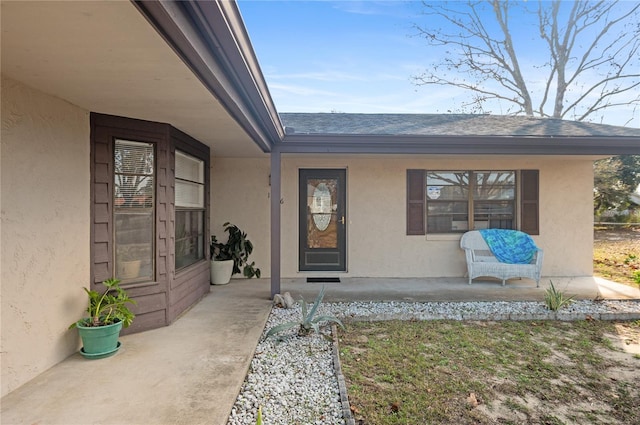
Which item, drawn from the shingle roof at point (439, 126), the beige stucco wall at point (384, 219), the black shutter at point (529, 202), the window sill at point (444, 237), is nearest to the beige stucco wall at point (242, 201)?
the beige stucco wall at point (384, 219)

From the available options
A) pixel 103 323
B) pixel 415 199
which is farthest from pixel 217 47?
pixel 415 199

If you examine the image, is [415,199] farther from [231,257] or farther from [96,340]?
[96,340]

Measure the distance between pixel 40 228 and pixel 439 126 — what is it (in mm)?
5782

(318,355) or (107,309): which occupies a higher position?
(107,309)

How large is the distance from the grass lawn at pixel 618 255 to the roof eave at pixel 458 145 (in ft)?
7.35

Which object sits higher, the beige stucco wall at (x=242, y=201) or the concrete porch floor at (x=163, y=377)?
the beige stucco wall at (x=242, y=201)

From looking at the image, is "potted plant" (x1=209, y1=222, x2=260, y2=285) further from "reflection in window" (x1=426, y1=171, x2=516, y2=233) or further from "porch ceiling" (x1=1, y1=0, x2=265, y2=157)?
"reflection in window" (x1=426, y1=171, x2=516, y2=233)

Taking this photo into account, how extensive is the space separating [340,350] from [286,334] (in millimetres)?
681

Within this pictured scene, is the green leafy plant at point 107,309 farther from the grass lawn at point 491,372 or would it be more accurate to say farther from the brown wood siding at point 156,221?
the grass lawn at point 491,372

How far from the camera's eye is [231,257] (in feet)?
21.5

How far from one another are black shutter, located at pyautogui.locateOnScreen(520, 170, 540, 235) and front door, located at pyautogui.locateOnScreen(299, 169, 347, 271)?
3391 millimetres

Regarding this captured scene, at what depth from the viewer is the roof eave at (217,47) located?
1.73 m

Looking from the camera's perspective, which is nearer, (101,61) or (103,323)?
(101,61)

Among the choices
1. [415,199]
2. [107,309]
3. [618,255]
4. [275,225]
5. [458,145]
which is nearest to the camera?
[107,309]
